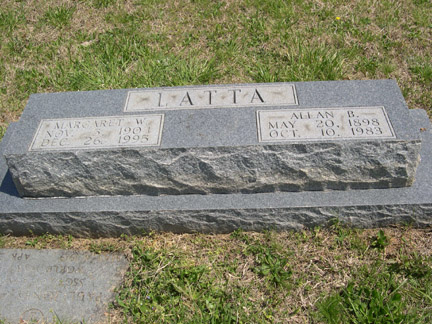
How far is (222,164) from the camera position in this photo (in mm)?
2939

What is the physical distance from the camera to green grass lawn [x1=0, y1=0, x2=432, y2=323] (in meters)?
2.72

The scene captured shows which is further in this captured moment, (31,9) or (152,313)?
(31,9)

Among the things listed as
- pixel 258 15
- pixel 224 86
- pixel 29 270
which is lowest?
pixel 29 270

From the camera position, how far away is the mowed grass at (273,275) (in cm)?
266

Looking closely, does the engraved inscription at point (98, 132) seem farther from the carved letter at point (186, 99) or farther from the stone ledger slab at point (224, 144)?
the carved letter at point (186, 99)

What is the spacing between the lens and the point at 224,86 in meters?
3.41

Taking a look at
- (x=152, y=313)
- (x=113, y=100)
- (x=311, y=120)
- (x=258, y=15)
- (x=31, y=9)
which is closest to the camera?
(x=152, y=313)

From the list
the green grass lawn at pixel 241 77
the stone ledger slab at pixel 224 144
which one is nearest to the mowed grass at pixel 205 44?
the green grass lawn at pixel 241 77

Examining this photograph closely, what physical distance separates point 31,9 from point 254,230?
3.98 m

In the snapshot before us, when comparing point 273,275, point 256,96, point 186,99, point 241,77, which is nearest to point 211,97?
point 186,99

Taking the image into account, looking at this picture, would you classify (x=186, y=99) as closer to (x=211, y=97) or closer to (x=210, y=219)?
(x=211, y=97)

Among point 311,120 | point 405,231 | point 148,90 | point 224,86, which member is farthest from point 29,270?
point 405,231

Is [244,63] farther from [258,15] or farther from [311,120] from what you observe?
[311,120]

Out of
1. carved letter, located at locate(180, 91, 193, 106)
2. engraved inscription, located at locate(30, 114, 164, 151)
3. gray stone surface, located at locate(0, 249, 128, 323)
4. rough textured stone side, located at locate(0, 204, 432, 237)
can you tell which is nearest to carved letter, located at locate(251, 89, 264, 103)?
carved letter, located at locate(180, 91, 193, 106)
